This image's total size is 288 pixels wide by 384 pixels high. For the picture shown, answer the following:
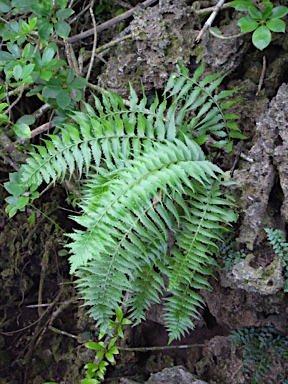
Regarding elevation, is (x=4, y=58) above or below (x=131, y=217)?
above

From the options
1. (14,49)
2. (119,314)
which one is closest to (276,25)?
(14,49)

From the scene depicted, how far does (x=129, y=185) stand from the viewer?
2.47 metres

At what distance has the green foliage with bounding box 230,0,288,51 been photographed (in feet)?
8.64

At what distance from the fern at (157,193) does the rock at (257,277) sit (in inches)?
6.9

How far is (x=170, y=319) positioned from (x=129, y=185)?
1.03 meters

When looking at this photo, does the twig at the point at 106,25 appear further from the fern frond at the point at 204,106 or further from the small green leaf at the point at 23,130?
the small green leaf at the point at 23,130

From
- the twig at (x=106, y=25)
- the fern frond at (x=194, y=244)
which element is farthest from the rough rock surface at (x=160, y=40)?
the fern frond at (x=194, y=244)

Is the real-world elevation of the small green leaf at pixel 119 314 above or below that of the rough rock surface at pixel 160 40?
below

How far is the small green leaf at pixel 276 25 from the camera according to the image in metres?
2.63

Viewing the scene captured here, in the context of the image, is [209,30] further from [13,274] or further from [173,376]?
[13,274]

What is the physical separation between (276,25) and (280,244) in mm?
1358

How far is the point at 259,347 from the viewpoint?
3.02 metres

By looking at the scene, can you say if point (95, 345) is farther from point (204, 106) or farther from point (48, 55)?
point (48, 55)

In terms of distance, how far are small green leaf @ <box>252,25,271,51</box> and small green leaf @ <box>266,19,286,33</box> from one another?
0.03 meters
